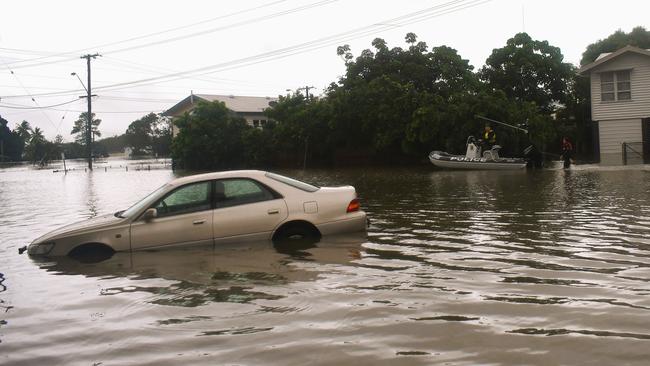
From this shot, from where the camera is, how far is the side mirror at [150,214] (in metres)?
9.20

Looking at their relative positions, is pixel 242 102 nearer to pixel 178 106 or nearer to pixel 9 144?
pixel 178 106

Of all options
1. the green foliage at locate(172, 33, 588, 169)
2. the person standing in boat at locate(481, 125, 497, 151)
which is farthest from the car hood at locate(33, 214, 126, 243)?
the green foliage at locate(172, 33, 588, 169)

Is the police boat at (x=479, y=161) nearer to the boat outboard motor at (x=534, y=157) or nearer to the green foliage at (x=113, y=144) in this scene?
the boat outboard motor at (x=534, y=157)

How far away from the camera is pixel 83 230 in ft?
30.3

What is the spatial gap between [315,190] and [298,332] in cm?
495

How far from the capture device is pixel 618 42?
47781 millimetres

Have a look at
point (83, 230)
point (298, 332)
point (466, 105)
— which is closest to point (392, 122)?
point (466, 105)

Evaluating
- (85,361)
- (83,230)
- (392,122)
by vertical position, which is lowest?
(85,361)

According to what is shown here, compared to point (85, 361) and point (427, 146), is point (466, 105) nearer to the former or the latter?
point (427, 146)

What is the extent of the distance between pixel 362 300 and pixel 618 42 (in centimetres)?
4893

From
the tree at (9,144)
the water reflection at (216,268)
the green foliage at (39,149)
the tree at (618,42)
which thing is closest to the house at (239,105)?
the tree at (618,42)

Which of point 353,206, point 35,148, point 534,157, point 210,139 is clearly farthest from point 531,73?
point 35,148

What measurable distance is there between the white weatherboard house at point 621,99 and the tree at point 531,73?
8.98m

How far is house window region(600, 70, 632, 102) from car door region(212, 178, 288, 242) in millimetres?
29715
